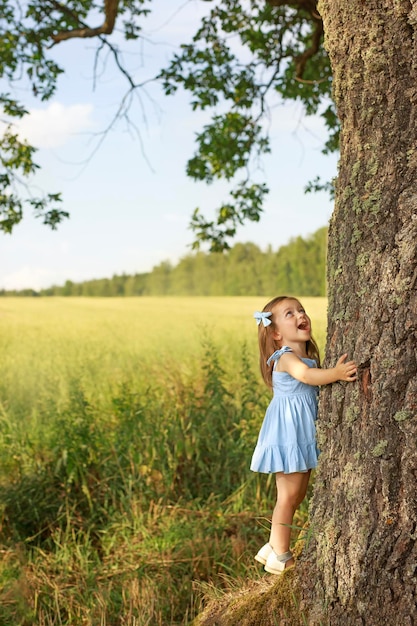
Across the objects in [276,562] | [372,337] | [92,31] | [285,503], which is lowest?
[276,562]

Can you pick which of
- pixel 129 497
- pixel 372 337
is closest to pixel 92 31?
pixel 129 497

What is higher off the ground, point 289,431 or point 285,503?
point 289,431

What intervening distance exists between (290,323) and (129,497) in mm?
2688

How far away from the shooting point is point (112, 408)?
693 cm

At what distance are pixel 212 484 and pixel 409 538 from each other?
3.39 meters

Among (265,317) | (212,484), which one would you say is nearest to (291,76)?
(212,484)

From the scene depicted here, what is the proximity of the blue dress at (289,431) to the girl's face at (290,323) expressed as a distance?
4.3 inches

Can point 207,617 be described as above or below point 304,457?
below

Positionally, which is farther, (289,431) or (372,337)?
(289,431)

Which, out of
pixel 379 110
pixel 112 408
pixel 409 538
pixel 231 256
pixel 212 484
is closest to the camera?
pixel 409 538

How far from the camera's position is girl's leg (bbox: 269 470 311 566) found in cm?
345

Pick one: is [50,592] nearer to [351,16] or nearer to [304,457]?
[304,457]

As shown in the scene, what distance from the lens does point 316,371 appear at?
3.06 meters

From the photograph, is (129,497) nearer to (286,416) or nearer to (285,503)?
(285,503)
